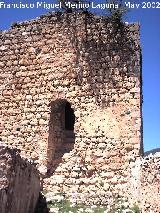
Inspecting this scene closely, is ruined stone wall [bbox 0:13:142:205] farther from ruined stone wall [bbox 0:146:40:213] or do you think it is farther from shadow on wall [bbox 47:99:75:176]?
ruined stone wall [bbox 0:146:40:213]

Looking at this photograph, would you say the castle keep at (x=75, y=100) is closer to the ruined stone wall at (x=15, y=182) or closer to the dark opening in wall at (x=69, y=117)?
the dark opening in wall at (x=69, y=117)

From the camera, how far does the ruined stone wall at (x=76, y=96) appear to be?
8.55 m

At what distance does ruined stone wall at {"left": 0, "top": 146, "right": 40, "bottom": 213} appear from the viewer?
5.29 meters

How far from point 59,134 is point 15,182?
3.87m

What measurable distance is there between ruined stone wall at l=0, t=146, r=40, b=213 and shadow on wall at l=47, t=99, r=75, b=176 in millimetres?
2443

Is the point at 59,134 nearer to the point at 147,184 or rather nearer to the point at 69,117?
the point at 69,117

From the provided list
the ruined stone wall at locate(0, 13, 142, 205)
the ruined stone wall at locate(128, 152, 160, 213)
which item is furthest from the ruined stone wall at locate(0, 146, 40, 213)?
the ruined stone wall at locate(0, 13, 142, 205)

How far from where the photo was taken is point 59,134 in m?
9.40

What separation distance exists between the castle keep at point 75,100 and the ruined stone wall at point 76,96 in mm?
22

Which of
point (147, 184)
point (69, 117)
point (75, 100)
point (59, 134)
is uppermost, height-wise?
point (75, 100)

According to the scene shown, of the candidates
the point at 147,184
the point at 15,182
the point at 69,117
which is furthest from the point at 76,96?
the point at 15,182

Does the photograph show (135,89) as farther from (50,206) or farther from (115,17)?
(50,206)

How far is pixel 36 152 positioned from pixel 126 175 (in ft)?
7.29

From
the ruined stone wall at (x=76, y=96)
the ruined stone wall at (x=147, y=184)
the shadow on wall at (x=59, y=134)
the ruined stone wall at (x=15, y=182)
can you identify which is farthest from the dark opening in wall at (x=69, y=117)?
the ruined stone wall at (x=15, y=182)
